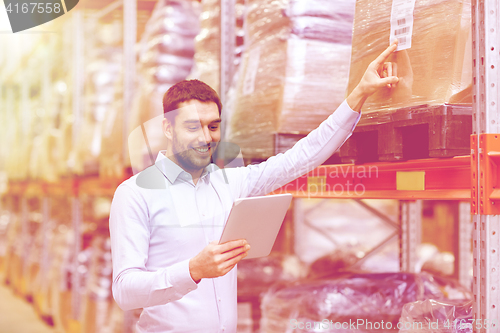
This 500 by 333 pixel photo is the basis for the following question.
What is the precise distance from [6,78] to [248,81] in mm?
8706

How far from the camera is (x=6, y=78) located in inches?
401

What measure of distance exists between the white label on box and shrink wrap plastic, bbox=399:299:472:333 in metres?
1.43

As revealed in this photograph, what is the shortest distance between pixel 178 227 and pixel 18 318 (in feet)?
22.0

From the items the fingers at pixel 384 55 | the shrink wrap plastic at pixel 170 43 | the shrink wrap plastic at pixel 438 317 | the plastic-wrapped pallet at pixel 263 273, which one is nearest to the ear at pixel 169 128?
the fingers at pixel 384 55

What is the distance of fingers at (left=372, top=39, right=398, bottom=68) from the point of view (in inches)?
78.1

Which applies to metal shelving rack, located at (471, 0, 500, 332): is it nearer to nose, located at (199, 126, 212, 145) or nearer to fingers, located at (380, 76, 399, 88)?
fingers, located at (380, 76, 399, 88)

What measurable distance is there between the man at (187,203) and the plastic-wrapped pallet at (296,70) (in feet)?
1.25

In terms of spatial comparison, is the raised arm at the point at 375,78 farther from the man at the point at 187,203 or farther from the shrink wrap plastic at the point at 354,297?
the shrink wrap plastic at the point at 354,297

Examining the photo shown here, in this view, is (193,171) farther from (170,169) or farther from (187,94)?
(187,94)

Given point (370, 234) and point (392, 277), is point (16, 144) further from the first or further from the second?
point (392, 277)

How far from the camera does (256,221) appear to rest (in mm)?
1811

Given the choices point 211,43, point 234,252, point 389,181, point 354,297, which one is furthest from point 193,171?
point 211,43

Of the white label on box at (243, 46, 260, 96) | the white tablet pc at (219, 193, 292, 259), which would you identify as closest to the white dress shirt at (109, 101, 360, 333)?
the white tablet pc at (219, 193, 292, 259)

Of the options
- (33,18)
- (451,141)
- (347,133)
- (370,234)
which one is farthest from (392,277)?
(33,18)
